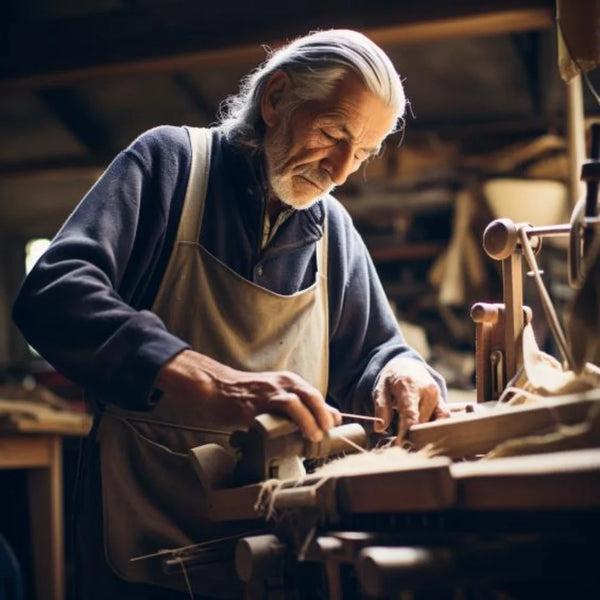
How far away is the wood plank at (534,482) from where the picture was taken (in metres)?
1.26

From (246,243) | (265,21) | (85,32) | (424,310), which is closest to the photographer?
(246,243)

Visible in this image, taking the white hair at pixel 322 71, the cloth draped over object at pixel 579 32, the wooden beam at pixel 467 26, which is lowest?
the cloth draped over object at pixel 579 32

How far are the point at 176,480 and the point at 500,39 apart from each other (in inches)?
175

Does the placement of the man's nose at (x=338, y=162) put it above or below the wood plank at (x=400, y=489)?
above

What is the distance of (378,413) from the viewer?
7.37 feet

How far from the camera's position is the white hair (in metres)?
2.30

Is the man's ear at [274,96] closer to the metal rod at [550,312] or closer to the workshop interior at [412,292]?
the workshop interior at [412,292]

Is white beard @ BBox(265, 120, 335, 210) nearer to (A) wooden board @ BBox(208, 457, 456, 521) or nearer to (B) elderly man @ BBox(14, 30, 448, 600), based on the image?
(B) elderly man @ BBox(14, 30, 448, 600)

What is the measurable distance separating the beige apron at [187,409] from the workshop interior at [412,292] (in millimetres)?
56

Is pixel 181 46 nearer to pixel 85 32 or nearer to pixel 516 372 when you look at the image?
pixel 85 32

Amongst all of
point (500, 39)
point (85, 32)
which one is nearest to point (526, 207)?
point (500, 39)

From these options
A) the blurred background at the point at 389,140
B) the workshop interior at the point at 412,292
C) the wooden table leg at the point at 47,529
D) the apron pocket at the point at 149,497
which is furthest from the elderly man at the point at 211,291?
the blurred background at the point at 389,140

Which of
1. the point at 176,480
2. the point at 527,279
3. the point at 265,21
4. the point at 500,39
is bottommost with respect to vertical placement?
the point at 176,480

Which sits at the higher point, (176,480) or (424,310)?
(424,310)
